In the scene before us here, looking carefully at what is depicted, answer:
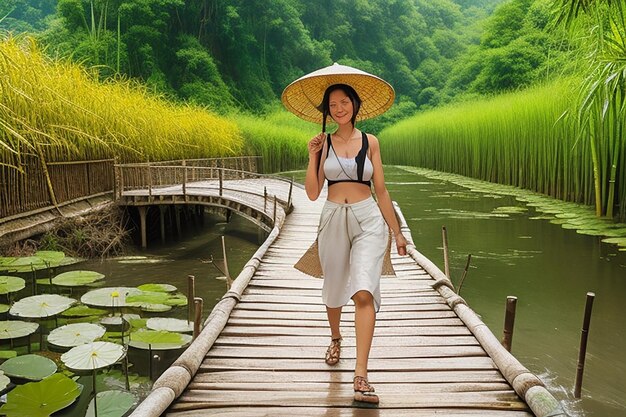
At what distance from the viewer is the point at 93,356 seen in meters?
3.90

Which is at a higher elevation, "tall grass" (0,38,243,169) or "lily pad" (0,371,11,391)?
"tall grass" (0,38,243,169)

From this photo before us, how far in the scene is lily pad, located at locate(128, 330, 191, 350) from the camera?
4605 mm

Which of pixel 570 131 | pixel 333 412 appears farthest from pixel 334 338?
pixel 570 131

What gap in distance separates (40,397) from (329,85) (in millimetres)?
2556

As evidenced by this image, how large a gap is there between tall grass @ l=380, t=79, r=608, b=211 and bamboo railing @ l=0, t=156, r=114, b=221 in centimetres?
831

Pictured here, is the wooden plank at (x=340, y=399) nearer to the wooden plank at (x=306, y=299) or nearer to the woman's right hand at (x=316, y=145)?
the woman's right hand at (x=316, y=145)

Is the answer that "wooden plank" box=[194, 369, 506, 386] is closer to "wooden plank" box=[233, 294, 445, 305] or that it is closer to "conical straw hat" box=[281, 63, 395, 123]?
"conical straw hat" box=[281, 63, 395, 123]

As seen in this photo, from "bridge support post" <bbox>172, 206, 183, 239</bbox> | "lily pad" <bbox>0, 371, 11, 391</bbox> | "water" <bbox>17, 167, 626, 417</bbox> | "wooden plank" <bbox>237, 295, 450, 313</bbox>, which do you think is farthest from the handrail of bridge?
"lily pad" <bbox>0, 371, 11, 391</bbox>

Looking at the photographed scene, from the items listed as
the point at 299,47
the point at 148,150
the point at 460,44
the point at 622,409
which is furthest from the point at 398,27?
the point at 622,409

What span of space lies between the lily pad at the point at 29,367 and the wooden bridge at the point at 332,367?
1.35 meters

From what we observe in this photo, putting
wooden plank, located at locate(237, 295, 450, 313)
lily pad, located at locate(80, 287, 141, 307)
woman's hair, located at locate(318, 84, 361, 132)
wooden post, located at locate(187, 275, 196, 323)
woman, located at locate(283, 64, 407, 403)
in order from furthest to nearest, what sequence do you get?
lily pad, located at locate(80, 287, 141, 307) < wooden post, located at locate(187, 275, 196, 323) < wooden plank, located at locate(237, 295, 450, 313) < woman's hair, located at locate(318, 84, 361, 132) < woman, located at locate(283, 64, 407, 403)

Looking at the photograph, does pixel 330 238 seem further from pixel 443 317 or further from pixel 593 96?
pixel 593 96

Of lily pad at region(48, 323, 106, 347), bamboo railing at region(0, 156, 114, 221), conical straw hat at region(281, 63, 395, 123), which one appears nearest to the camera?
conical straw hat at region(281, 63, 395, 123)

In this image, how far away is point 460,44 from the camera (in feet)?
189
